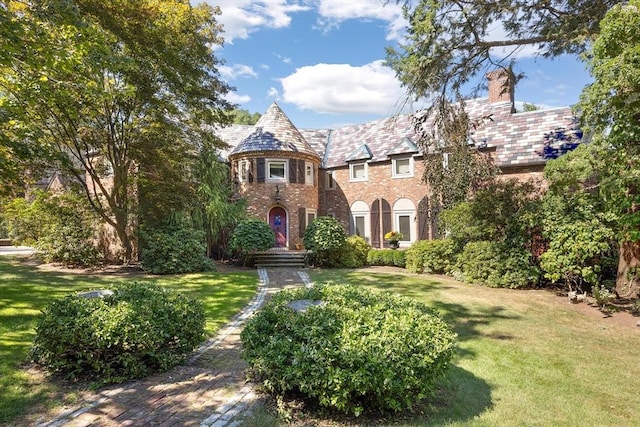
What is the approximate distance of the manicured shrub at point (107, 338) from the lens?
471cm

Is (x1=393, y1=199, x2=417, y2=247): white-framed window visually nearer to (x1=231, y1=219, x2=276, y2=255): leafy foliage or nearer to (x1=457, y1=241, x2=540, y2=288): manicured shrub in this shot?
(x1=457, y1=241, x2=540, y2=288): manicured shrub

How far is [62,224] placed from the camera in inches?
647

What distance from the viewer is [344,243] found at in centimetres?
1756

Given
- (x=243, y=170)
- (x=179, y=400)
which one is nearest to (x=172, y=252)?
(x=243, y=170)

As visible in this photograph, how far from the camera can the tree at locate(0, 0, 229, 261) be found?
34.6 feet

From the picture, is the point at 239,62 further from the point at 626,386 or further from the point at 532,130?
the point at 626,386

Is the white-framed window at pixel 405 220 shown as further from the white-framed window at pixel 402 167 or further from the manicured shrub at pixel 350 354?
the manicured shrub at pixel 350 354

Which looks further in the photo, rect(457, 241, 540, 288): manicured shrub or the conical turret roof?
the conical turret roof

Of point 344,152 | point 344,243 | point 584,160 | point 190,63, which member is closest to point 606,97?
point 584,160

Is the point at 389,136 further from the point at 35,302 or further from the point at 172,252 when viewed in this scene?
the point at 35,302

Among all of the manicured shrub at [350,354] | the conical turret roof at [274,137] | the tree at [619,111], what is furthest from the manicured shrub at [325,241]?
the manicured shrub at [350,354]

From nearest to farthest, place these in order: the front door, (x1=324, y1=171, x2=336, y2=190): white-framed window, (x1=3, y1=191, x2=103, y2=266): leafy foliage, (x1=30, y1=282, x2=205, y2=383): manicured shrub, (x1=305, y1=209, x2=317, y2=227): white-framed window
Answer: (x1=30, y1=282, x2=205, y2=383): manicured shrub, (x1=3, y1=191, x2=103, y2=266): leafy foliage, the front door, (x1=305, y1=209, x2=317, y2=227): white-framed window, (x1=324, y1=171, x2=336, y2=190): white-framed window

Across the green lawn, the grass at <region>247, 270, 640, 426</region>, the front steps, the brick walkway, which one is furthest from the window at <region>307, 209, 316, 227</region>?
the brick walkway

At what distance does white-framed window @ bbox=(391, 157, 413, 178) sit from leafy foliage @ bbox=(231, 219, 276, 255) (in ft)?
28.3
